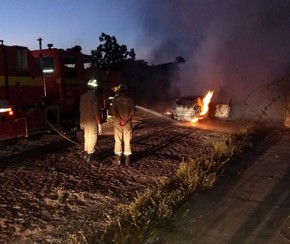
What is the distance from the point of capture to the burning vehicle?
54.7ft

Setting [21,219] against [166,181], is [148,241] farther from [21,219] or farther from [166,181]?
[166,181]

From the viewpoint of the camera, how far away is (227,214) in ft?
17.4

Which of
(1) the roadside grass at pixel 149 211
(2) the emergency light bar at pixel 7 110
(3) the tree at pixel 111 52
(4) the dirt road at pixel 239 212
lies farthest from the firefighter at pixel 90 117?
(3) the tree at pixel 111 52

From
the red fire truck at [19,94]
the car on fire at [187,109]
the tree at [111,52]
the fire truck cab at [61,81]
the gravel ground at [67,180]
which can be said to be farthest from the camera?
the tree at [111,52]

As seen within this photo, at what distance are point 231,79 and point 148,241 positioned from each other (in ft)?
67.3

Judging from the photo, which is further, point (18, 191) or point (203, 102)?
point (203, 102)

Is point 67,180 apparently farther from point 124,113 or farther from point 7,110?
point 7,110

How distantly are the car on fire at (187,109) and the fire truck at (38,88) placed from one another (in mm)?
6634

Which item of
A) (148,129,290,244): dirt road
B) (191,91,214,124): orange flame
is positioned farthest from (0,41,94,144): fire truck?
(191,91,214,124): orange flame

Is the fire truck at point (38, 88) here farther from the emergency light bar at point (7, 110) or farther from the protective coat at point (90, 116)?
the protective coat at point (90, 116)

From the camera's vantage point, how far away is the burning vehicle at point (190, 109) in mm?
16672

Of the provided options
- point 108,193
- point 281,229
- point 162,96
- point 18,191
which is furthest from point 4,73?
point 162,96

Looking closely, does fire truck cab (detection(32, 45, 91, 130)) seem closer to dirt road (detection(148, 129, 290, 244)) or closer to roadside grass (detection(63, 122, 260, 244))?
roadside grass (detection(63, 122, 260, 244))

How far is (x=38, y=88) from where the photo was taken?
9609 millimetres
